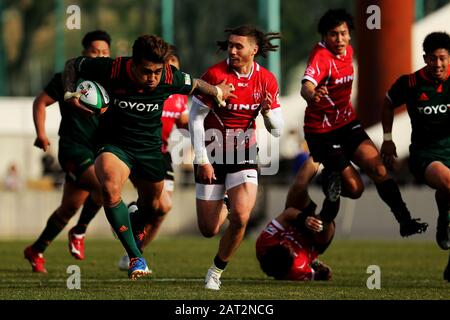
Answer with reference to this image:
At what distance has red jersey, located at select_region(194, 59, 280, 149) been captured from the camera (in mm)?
10594

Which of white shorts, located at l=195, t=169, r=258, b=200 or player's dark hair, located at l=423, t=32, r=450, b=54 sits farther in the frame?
player's dark hair, located at l=423, t=32, r=450, b=54

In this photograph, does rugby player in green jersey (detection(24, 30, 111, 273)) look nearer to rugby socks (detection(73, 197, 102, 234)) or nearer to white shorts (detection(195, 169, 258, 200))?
rugby socks (detection(73, 197, 102, 234))

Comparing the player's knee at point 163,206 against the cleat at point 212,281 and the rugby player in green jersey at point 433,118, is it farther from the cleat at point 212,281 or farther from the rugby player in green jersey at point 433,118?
the rugby player in green jersey at point 433,118

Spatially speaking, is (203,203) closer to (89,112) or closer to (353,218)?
(89,112)

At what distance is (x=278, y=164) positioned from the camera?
960 inches

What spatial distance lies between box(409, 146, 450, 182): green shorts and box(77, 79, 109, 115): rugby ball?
3.02m

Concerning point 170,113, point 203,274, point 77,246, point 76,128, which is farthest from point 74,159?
point 203,274

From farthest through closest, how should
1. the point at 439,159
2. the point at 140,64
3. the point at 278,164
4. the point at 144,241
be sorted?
the point at 278,164 < the point at 144,241 < the point at 439,159 < the point at 140,64

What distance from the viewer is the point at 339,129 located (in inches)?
465

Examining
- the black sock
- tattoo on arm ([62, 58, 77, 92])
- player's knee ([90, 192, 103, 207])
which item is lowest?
A: the black sock

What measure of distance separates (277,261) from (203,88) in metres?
2.08

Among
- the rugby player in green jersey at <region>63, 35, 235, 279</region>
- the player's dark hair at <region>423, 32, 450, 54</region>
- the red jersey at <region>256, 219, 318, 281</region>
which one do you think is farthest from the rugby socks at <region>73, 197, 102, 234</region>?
the player's dark hair at <region>423, 32, 450, 54</region>
